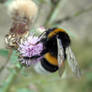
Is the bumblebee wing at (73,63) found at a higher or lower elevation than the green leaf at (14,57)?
lower

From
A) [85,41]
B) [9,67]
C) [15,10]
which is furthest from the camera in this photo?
[85,41]

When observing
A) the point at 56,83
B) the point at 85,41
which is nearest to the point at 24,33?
the point at 56,83

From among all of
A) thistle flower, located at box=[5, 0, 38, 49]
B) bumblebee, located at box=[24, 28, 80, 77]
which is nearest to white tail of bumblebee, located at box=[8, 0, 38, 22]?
thistle flower, located at box=[5, 0, 38, 49]

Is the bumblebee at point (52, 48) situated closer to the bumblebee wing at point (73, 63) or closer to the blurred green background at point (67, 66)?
the bumblebee wing at point (73, 63)

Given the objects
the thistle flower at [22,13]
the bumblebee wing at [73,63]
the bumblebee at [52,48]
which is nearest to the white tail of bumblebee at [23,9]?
the thistle flower at [22,13]

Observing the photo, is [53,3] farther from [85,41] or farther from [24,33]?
[85,41]

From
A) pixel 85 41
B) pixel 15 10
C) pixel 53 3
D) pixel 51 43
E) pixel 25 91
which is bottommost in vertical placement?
pixel 25 91
